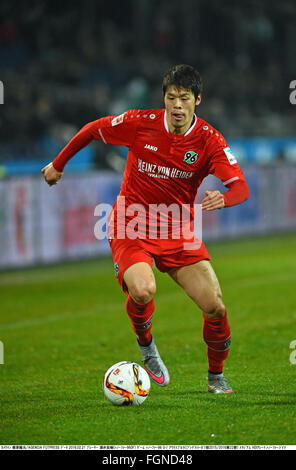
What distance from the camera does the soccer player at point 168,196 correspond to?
19.5 feet

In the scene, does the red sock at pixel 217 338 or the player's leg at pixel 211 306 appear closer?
the player's leg at pixel 211 306

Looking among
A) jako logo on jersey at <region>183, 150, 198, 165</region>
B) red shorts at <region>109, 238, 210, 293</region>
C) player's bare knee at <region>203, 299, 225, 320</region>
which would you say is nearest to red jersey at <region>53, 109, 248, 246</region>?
jako logo on jersey at <region>183, 150, 198, 165</region>

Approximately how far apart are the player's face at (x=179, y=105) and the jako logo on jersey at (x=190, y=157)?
202 mm

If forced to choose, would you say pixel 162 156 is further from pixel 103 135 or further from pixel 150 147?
pixel 103 135

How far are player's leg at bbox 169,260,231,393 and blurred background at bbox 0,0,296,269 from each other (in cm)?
930

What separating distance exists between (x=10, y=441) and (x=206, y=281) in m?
1.83

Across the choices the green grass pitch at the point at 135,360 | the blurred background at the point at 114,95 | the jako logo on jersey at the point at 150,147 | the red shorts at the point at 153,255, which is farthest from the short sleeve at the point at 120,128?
the blurred background at the point at 114,95

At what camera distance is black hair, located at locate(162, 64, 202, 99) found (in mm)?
5816

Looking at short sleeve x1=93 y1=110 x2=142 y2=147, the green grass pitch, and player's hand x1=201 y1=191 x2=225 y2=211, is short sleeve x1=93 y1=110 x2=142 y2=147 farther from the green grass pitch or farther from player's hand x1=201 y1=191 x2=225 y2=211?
the green grass pitch

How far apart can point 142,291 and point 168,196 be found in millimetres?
778

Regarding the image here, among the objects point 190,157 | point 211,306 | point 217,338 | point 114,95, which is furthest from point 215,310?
point 114,95

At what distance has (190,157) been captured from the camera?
606cm

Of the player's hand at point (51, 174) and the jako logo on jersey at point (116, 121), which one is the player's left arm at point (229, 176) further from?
the player's hand at point (51, 174)
